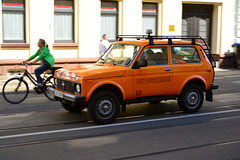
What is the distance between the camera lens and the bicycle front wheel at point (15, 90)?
9.57 m

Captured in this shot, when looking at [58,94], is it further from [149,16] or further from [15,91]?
[149,16]

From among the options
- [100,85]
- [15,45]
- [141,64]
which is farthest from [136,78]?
[15,45]

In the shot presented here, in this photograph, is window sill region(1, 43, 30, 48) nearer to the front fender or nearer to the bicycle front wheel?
the bicycle front wheel

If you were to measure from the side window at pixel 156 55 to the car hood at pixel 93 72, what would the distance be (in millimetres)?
685

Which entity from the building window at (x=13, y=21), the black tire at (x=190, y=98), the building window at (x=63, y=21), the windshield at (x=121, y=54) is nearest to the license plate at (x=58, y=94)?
the windshield at (x=121, y=54)

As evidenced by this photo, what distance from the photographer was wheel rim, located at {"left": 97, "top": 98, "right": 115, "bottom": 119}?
721 centimetres

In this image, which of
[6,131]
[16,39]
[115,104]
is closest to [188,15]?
[16,39]

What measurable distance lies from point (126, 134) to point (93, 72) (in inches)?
55.8

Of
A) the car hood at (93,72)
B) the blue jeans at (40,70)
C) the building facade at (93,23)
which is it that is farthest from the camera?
the building facade at (93,23)

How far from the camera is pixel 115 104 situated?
736 centimetres

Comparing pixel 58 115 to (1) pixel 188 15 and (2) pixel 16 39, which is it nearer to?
(2) pixel 16 39

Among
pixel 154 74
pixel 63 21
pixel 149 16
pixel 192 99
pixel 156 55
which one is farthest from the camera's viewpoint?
pixel 149 16

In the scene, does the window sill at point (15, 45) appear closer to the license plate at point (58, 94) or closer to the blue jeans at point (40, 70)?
the blue jeans at point (40, 70)

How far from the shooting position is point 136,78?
759cm
